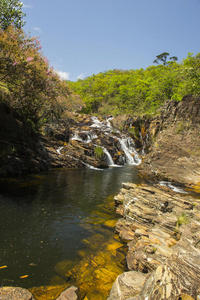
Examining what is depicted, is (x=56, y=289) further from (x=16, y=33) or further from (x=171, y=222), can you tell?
(x=16, y=33)

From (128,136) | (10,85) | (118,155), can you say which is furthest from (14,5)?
(128,136)

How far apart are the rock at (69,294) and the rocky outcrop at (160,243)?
3.15ft

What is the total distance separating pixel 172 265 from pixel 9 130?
16646mm

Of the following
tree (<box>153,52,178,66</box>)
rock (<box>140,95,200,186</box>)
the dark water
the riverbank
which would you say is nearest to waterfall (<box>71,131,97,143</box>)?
rock (<box>140,95,200,186</box>)

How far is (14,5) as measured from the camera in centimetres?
1523

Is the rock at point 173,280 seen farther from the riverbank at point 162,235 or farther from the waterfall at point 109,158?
the waterfall at point 109,158

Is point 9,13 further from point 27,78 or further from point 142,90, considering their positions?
point 142,90

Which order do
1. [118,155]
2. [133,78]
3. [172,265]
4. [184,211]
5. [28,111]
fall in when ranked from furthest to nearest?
[133,78] < [118,155] < [28,111] < [184,211] < [172,265]

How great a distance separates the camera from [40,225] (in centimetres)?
807

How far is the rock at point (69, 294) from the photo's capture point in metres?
4.26

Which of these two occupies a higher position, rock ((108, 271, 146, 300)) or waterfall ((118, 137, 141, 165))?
waterfall ((118, 137, 141, 165))

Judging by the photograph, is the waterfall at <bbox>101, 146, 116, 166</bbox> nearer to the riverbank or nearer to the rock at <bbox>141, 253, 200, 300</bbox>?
the riverbank

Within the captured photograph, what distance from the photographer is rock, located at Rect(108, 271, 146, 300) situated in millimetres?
3744

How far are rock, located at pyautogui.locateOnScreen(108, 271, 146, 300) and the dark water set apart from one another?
2.10m
